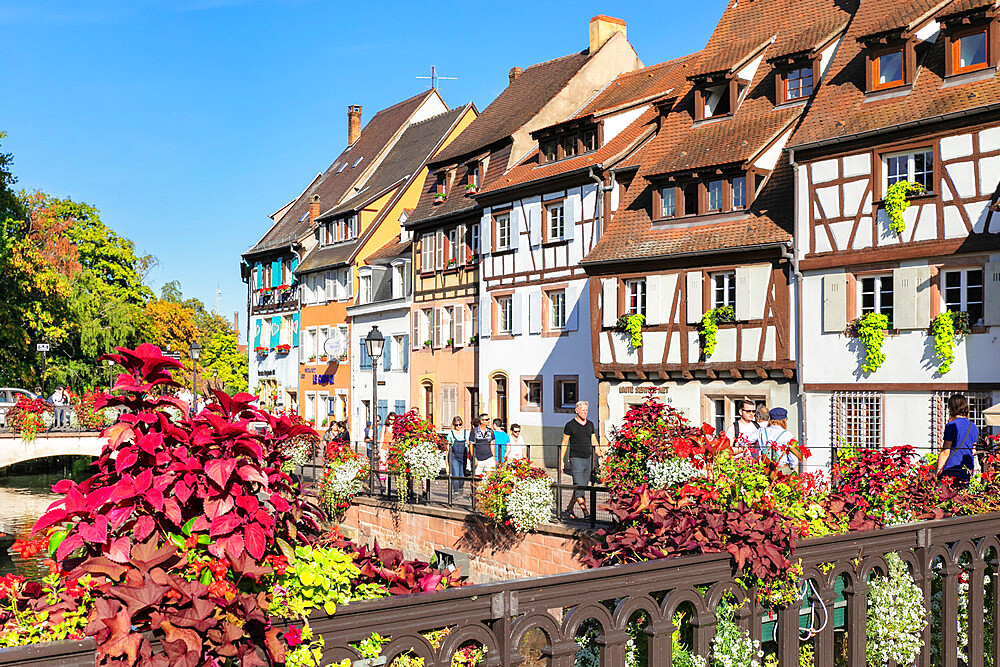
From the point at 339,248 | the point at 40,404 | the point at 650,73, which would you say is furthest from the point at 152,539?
the point at 339,248

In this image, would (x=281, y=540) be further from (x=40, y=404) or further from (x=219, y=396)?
(x=40, y=404)

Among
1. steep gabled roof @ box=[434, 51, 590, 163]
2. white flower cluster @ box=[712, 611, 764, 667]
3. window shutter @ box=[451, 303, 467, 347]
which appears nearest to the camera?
white flower cluster @ box=[712, 611, 764, 667]

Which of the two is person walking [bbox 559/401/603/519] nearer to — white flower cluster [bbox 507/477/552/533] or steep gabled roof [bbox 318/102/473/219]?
white flower cluster [bbox 507/477/552/533]

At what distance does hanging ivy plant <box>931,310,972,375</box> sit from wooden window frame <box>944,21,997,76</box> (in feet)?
16.2

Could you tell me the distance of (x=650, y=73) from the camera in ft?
103

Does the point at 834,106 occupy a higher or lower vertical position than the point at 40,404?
higher

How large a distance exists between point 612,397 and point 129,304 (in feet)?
99.0

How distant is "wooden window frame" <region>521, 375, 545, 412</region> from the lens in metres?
29.9

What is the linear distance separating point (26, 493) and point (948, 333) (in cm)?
3355

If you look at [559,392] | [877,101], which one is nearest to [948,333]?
[877,101]

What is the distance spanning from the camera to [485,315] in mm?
32594

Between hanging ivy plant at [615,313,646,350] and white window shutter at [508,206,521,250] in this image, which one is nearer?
hanging ivy plant at [615,313,646,350]

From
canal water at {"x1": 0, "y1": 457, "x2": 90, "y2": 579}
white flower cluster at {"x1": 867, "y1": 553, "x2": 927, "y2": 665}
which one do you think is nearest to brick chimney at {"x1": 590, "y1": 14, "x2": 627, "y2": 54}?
canal water at {"x1": 0, "y1": 457, "x2": 90, "y2": 579}

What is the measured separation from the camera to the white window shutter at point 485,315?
32.3 metres
